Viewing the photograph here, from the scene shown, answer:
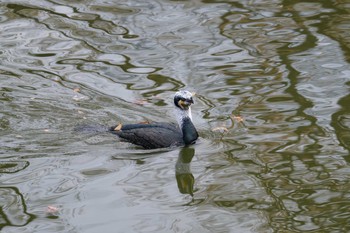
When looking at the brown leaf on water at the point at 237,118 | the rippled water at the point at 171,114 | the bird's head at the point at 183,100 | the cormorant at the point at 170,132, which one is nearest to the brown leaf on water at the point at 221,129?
the rippled water at the point at 171,114

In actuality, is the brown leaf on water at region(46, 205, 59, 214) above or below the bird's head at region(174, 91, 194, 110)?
below

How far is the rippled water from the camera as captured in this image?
918 centimetres

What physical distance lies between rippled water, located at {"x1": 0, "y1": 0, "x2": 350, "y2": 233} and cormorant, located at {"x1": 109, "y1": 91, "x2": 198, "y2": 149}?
13cm

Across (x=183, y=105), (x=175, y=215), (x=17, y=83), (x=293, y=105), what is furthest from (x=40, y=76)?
(x=175, y=215)

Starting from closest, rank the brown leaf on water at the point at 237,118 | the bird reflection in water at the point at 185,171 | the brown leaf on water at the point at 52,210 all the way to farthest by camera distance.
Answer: the brown leaf on water at the point at 52,210 < the bird reflection in water at the point at 185,171 < the brown leaf on water at the point at 237,118

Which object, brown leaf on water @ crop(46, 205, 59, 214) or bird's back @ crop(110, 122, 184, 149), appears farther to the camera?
bird's back @ crop(110, 122, 184, 149)

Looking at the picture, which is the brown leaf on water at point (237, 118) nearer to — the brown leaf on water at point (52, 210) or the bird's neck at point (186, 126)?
the bird's neck at point (186, 126)

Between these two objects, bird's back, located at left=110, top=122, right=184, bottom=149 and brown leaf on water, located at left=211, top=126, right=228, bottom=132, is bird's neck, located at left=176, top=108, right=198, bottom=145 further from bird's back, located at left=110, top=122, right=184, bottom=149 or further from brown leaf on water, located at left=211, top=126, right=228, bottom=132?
brown leaf on water, located at left=211, top=126, right=228, bottom=132

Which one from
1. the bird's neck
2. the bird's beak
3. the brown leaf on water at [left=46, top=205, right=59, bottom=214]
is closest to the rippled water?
the brown leaf on water at [left=46, top=205, right=59, bottom=214]

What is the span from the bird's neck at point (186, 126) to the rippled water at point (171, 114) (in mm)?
123

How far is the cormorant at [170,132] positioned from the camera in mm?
10930

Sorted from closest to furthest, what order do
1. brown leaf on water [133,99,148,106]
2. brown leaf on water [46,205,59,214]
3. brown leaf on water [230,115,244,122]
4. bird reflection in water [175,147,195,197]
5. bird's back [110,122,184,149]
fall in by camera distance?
brown leaf on water [46,205,59,214] → bird reflection in water [175,147,195,197] → bird's back [110,122,184,149] → brown leaf on water [230,115,244,122] → brown leaf on water [133,99,148,106]

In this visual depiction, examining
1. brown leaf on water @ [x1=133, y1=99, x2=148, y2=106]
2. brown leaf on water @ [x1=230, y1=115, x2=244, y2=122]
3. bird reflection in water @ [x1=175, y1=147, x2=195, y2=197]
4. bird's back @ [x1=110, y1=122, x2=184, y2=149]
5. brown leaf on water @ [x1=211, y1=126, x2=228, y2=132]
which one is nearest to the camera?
bird reflection in water @ [x1=175, y1=147, x2=195, y2=197]

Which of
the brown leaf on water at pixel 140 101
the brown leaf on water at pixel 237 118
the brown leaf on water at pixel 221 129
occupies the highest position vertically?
the brown leaf on water at pixel 237 118
